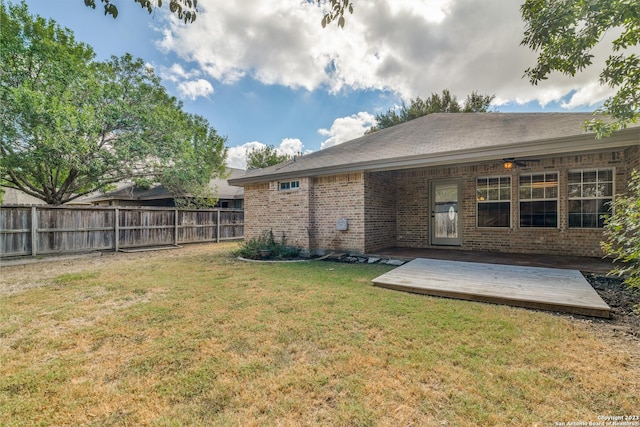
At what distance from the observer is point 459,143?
6910 mm

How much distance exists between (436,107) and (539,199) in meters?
18.7

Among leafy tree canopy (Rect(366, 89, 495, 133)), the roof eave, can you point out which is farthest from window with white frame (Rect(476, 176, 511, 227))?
leafy tree canopy (Rect(366, 89, 495, 133))

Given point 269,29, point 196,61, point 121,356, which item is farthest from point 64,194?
point 121,356

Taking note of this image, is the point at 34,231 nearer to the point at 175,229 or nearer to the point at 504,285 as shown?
the point at 175,229

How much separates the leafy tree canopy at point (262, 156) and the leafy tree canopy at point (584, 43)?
1381 inches

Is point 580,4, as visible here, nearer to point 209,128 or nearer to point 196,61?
point 196,61

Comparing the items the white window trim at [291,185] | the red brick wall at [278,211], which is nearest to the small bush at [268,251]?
the red brick wall at [278,211]

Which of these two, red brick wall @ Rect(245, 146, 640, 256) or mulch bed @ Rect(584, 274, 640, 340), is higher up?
red brick wall @ Rect(245, 146, 640, 256)

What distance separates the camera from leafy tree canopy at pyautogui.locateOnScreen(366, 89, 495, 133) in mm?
23359

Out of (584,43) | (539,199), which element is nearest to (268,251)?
(584,43)

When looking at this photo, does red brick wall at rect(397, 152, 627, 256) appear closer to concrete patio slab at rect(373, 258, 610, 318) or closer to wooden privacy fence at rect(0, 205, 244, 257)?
concrete patio slab at rect(373, 258, 610, 318)

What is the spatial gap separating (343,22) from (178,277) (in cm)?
589

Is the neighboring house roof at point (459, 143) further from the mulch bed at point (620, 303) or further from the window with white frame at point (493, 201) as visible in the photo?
the mulch bed at point (620, 303)

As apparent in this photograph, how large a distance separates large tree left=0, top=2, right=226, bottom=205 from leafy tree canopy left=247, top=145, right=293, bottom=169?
2181 cm
